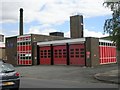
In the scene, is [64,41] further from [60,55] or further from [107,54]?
[107,54]

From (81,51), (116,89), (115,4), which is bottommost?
(116,89)

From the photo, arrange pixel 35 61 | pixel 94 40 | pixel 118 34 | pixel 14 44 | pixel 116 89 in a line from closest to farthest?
pixel 116 89, pixel 118 34, pixel 94 40, pixel 35 61, pixel 14 44

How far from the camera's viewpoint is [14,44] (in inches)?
2184

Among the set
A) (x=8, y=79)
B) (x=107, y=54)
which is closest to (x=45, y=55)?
(x=107, y=54)

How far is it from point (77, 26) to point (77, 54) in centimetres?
1724

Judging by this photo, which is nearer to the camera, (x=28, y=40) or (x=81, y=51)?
(x=81, y=51)

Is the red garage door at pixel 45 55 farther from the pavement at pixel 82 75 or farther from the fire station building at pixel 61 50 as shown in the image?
the pavement at pixel 82 75

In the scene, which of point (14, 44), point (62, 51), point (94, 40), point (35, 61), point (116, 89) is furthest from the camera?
point (14, 44)

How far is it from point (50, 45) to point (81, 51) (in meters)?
7.14

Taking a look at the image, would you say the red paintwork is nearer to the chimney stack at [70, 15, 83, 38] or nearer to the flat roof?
the flat roof

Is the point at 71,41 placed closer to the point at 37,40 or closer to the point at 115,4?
the point at 37,40

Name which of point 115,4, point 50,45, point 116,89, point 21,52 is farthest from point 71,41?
point 116,89

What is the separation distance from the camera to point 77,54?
4356 cm

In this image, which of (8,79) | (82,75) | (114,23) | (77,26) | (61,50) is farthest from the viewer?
(77,26)
